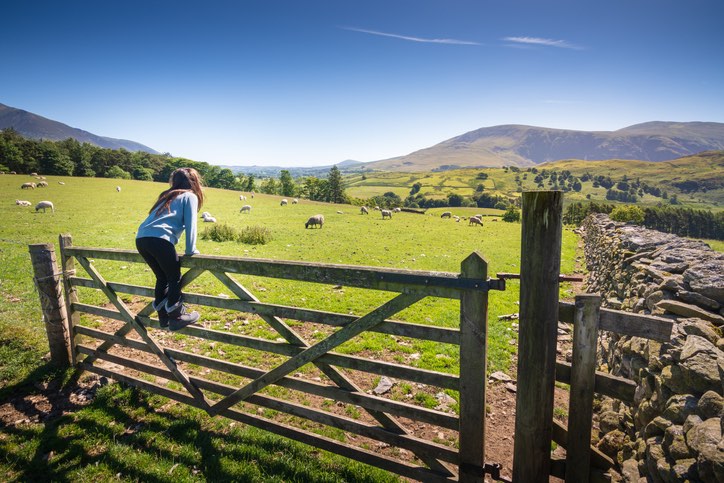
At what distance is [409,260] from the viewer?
1847 cm

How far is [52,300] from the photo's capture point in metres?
Result: 6.67

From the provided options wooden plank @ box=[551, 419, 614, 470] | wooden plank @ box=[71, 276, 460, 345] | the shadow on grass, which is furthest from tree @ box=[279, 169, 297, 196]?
wooden plank @ box=[551, 419, 614, 470]

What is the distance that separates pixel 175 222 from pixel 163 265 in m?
0.65

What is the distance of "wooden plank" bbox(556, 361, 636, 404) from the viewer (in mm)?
3336

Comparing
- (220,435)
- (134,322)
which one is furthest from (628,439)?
(134,322)

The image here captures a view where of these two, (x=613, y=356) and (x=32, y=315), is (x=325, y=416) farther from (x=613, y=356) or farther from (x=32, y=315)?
(x=32, y=315)

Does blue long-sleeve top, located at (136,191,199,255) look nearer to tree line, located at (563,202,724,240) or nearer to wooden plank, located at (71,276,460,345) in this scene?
wooden plank, located at (71,276,460,345)

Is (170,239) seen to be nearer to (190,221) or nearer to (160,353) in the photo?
(190,221)

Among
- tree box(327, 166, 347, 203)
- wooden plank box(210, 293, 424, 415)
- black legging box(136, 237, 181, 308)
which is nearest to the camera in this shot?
wooden plank box(210, 293, 424, 415)

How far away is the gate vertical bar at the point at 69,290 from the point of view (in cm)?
663

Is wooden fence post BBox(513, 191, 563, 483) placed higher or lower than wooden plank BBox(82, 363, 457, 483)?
higher

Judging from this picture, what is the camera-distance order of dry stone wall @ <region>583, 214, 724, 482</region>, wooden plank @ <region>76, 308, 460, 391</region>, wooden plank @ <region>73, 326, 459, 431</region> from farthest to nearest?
wooden plank @ <region>73, 326, 459, 431</region>, wooden plank @ <region>76, 308, 460, 391</region>, dry stone wall @ <region>583, 214, 724, 482</region>

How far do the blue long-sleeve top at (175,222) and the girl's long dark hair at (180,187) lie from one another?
84 millimetres

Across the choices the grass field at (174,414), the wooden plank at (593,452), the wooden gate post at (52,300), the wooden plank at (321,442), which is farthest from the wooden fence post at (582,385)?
the wooden gate post at (52,300)
